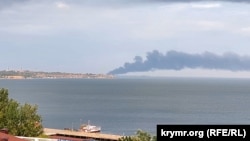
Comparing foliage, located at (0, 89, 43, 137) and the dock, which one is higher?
foliage, located at (0, 89, 43, 137)

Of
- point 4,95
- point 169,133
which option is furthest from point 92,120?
point 169,133

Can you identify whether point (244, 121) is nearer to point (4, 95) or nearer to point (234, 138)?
point (4, 95)

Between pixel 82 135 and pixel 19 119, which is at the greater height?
pixel 19 119

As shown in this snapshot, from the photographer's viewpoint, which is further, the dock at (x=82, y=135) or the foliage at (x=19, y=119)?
the dock at (x=82, y=135)

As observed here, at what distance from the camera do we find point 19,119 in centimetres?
6344

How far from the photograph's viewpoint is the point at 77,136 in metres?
122

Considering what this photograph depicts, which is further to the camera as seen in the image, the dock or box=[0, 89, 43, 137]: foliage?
the dock

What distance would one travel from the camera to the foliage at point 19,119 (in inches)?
2420

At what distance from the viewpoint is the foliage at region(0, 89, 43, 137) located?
202 feet

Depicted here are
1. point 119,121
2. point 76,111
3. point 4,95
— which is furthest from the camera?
point 76,111

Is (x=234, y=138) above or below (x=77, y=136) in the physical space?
above

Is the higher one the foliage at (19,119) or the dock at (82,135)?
the foliage at (19,119)

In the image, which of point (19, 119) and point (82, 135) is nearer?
point (19, 119)

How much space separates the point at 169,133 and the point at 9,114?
4903 cm
